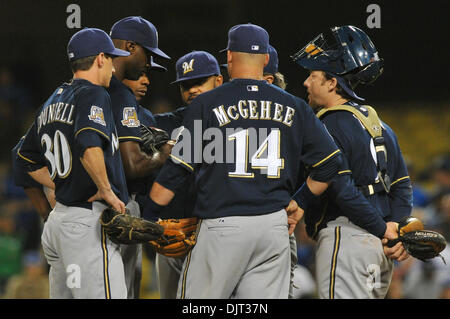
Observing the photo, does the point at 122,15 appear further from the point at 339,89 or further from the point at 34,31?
the point at 339,89

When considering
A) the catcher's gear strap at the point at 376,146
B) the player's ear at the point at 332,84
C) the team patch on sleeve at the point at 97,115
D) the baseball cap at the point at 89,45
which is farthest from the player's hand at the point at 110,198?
the player's ear at the point at 332,84

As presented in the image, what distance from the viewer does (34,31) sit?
11891mm

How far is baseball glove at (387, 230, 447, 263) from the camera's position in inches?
150

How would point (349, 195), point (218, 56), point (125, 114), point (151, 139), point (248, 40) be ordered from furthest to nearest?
point (218, 56) → point (151, 139) → point (125, 114) → point (349, 195) → point (248, 40)

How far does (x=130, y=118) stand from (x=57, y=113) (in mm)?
472

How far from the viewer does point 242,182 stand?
3.48 meters

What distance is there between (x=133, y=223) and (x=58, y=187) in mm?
506

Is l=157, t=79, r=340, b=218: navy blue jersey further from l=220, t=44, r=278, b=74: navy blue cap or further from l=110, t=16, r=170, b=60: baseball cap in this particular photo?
l=220, t=44, r=278, b=74: navy blue cap

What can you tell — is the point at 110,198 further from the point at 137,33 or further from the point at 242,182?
the point at 137,33

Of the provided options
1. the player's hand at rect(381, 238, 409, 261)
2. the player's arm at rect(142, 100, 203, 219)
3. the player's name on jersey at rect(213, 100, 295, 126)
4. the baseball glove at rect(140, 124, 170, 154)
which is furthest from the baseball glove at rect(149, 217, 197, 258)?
the player's hand at rect(381, 238, 409, 261)

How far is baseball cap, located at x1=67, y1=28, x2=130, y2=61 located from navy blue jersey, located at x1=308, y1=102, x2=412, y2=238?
140 cm

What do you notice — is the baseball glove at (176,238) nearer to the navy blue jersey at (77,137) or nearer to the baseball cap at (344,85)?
the navy blue jersey at (77,137)

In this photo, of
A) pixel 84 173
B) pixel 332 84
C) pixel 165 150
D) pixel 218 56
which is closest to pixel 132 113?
pixel 165 150
